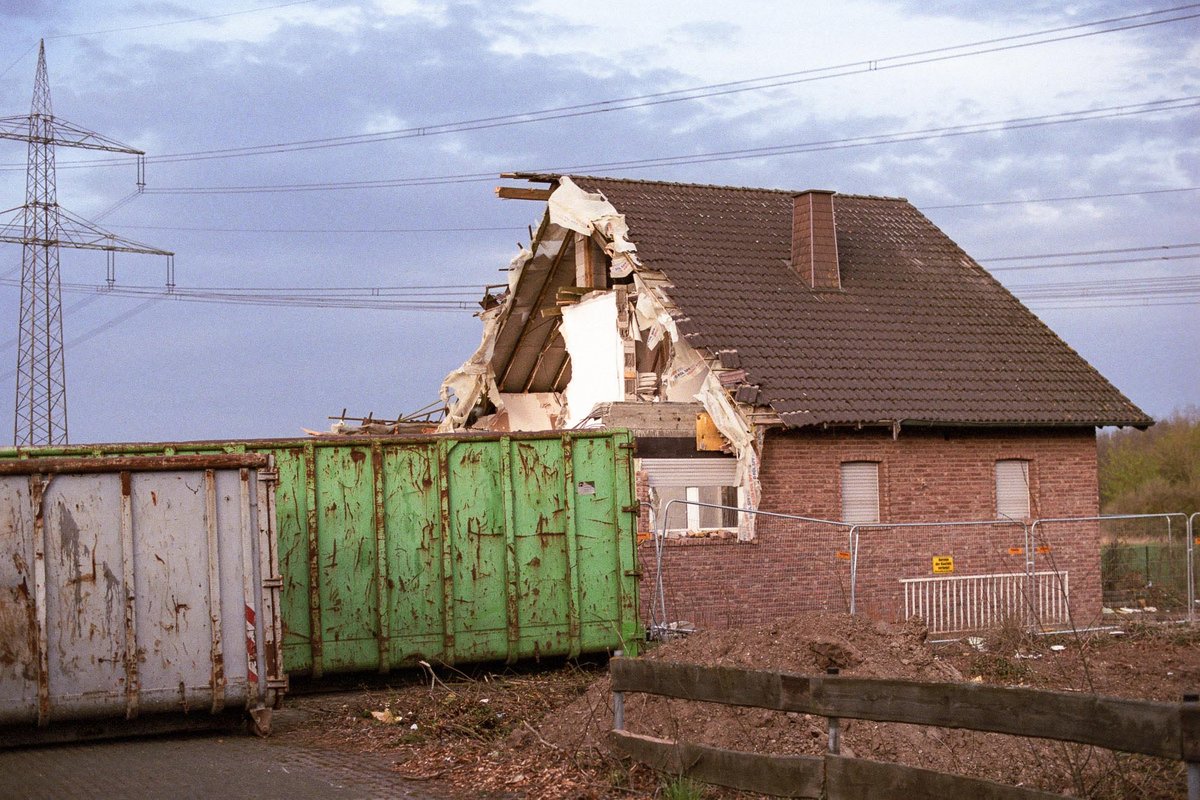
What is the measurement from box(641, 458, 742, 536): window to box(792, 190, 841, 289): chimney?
17.9ft

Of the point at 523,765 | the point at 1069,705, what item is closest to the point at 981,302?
the point at 523,765

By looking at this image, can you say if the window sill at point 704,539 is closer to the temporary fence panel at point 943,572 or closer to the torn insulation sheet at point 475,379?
the temporary fence panel at point 943,572

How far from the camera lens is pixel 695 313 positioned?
23.6 m

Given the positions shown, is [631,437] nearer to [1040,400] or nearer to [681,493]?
[681,493]

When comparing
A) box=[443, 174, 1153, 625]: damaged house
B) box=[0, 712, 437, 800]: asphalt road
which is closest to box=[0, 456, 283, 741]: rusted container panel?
box=[0, 712, 437, 800]: asphalt road

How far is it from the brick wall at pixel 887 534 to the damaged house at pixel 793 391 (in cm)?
4

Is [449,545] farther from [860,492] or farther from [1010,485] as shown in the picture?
[1010,485]

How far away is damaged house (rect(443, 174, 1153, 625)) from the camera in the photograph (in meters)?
21.9

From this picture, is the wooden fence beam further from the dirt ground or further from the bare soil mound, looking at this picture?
the dirt ground

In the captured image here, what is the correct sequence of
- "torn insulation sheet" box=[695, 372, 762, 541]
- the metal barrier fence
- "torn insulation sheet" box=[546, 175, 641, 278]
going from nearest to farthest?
the metal barrier fence
"torn insulation sheet" box=[695, 372, 762, 541]
"torn insulation sheet" box=[546, 175, 641, 278]

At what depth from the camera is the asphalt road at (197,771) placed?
9.31 m

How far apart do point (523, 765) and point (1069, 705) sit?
14.7ft

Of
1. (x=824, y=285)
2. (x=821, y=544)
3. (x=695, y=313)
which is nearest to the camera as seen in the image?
(x=821, y=544)

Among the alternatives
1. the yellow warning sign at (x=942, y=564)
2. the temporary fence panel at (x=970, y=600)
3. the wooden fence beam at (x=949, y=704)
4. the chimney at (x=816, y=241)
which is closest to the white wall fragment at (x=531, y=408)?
the chimney at (x=816, y=241)
